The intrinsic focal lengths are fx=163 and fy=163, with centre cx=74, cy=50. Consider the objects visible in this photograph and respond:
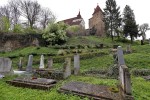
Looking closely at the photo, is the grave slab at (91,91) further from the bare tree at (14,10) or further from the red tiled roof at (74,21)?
the red tiled roof at (74,21)

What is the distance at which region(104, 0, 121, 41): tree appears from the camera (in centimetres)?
4084

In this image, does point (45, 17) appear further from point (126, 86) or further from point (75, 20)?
point (126, 86)

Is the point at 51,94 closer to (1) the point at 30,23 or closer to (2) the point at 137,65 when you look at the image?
(2) the point at 137,65

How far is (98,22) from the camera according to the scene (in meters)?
54.0

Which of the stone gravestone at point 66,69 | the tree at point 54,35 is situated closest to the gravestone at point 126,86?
the stone gravestone at point 66,69

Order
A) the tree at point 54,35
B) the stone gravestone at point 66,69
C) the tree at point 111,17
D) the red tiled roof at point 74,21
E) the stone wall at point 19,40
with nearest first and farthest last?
the stone gravestone at point 66,69
the tree at point 54,35
the stone wall at point 19,40
the tree at point 111,17
the red tiled roof at point 74,21

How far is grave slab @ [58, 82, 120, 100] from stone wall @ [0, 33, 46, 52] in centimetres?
2984

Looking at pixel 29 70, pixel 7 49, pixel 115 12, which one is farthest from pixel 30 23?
pixel 29 70

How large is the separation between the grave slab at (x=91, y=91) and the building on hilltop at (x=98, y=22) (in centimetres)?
4567

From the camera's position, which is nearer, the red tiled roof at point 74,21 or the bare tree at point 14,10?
the bare tree at point 14,10

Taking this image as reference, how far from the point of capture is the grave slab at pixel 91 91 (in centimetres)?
529

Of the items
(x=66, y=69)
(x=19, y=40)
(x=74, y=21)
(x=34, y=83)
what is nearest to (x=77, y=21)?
(x=74, y=21)

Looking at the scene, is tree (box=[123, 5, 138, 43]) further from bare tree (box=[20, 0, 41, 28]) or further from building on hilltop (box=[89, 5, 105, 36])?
bare tree (box=[20, 0, 41, 28])

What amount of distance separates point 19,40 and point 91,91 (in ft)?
106
